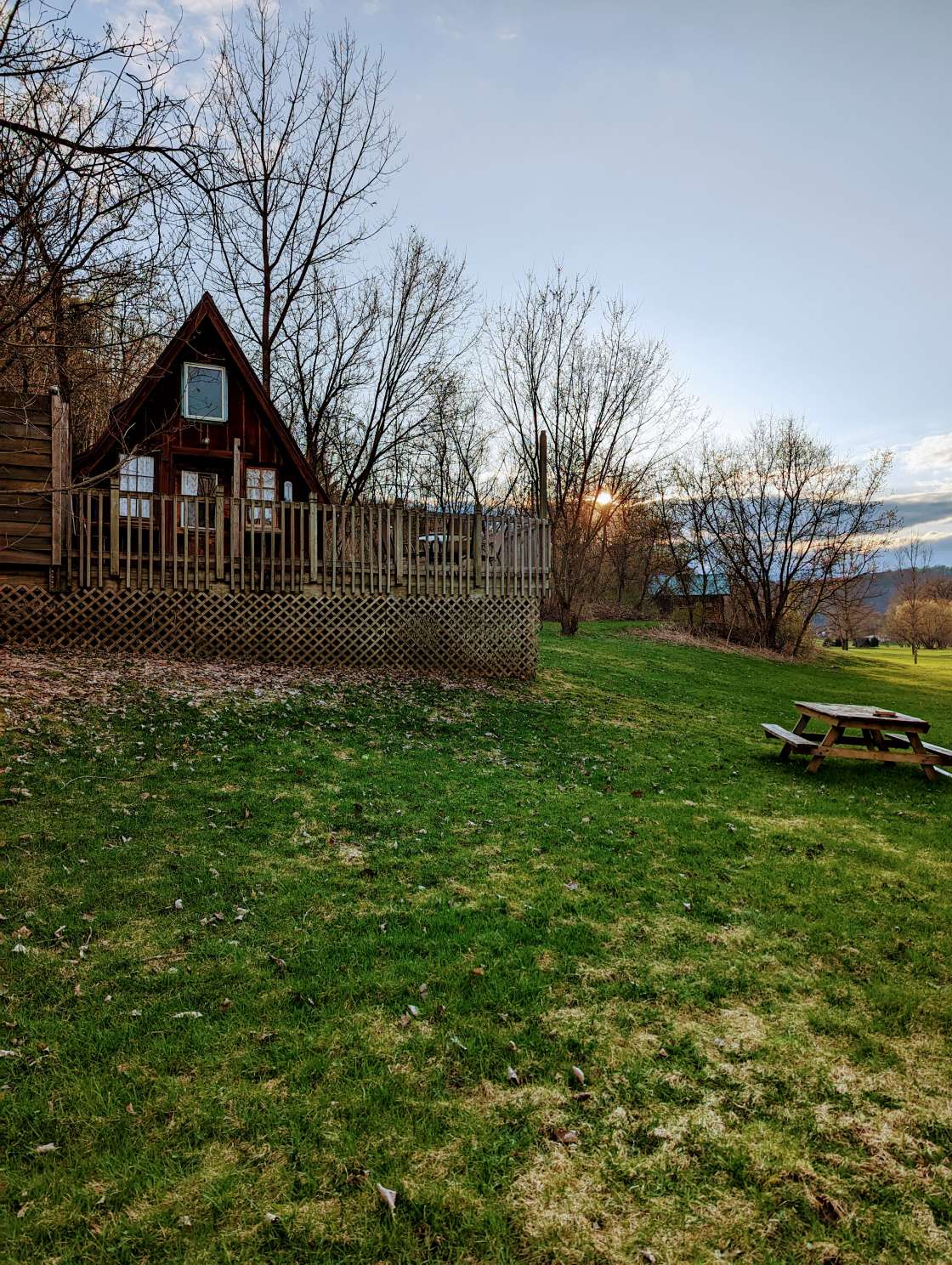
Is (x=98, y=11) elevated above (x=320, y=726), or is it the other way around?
(x=98, y=11)

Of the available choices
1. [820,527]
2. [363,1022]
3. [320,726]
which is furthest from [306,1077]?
[820,527]

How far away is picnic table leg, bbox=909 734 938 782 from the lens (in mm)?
8898

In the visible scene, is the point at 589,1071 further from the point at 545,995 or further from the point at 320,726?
the point at 320,726

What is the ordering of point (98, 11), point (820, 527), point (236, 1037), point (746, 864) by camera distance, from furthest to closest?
point (820, 527), point (746, 864), point (98, 11), point (236, 1037)

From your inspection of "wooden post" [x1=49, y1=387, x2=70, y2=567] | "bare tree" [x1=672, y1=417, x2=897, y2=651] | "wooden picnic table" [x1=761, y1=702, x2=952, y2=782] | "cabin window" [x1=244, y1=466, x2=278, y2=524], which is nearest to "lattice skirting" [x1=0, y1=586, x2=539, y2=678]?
"wooden post" [x1=49, y1=387, x2=70, y2=567]

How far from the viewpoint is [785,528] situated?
108 ft

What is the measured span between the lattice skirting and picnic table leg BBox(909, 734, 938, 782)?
7313 millimetres

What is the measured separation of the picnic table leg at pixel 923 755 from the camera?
29.2 feet

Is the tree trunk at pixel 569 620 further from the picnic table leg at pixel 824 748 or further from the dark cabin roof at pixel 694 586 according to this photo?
the picnic table leg at pixel 824 748

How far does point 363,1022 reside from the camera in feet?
11.0

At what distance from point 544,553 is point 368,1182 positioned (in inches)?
510

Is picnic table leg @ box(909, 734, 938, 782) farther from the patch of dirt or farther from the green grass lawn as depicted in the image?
the patch of dirt

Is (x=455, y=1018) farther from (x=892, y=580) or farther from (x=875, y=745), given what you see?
(x=892, y=580)

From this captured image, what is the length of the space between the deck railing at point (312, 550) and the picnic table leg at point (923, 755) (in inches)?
302
